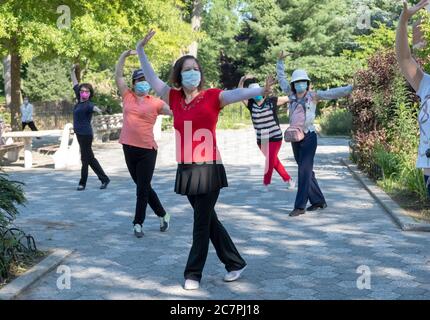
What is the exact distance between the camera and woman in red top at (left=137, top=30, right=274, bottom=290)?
504 centimetres

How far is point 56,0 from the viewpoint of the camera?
1602 cm

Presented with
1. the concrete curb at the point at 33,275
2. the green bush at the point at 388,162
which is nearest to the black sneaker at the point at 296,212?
the green bush at the point at 388,162

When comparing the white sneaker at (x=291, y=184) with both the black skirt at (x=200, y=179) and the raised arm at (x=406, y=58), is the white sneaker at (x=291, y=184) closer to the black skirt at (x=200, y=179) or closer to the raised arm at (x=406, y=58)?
the black skirt at (x=200, y=179)

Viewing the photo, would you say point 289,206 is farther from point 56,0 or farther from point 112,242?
point 56,0

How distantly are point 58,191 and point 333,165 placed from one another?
626 centimetres

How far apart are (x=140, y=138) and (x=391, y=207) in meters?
3.50

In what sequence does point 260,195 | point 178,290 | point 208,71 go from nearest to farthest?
point 178,290
point 260,195
point 208,71

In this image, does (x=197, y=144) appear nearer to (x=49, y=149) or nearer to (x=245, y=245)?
(x=245, y=245)

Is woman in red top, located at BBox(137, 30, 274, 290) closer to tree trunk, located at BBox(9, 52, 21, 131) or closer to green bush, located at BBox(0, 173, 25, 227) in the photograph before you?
green bush, located at BBox(0, 173, 25, 227)

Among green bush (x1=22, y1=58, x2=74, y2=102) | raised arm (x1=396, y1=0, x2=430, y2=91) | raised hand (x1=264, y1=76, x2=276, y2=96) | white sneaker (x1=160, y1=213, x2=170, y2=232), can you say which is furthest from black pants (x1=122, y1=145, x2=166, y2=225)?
green bush (x1=22, y1=58, x2=74, y2=102)

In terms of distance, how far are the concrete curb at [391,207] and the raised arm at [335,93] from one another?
162 cm

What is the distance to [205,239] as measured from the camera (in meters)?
5.20

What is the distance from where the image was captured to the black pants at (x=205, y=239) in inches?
202

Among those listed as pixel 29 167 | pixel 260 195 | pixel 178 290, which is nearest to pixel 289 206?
pixel 260 195
